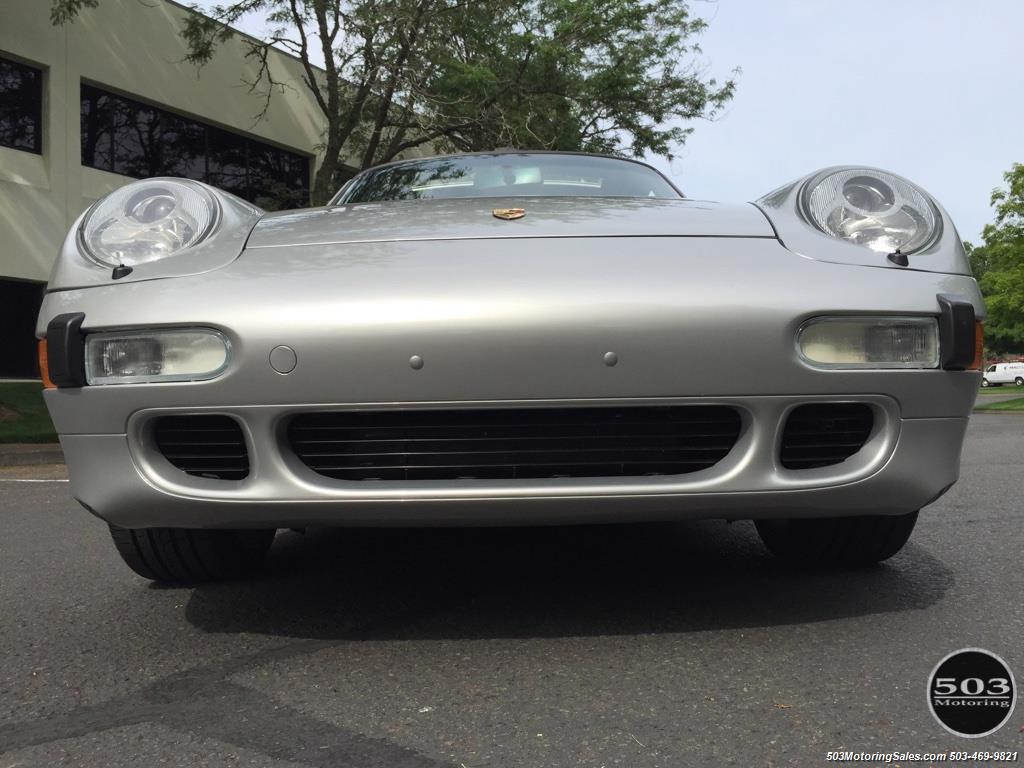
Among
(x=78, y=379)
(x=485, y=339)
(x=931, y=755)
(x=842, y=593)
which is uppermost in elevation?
(x=485, y=339)

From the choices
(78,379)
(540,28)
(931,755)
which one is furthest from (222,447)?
(540,28)

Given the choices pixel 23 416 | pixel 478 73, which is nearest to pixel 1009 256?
pixel 478 73

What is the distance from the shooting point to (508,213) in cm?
225

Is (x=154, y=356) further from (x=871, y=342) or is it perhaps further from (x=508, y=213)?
(x=871, y=342)

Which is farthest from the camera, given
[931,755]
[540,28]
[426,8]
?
[540,28]

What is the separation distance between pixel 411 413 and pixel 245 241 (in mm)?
590

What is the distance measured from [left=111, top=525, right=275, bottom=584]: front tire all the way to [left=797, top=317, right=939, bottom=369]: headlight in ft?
4.56

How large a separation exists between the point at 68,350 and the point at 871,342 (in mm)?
1578

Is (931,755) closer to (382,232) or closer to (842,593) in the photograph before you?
(842,593)

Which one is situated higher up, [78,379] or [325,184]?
[78,379]

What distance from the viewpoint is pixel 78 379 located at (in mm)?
1909

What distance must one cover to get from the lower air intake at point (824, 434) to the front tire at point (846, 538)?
34cm

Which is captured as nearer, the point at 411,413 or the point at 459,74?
the point at 411,413

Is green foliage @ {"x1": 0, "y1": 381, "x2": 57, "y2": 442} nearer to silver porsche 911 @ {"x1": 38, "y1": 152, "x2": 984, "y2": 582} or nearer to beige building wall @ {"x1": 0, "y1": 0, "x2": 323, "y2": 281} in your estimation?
beige building wall @ {"x1": 0, "y1": 0, "x2": 323, "y2": 281}
